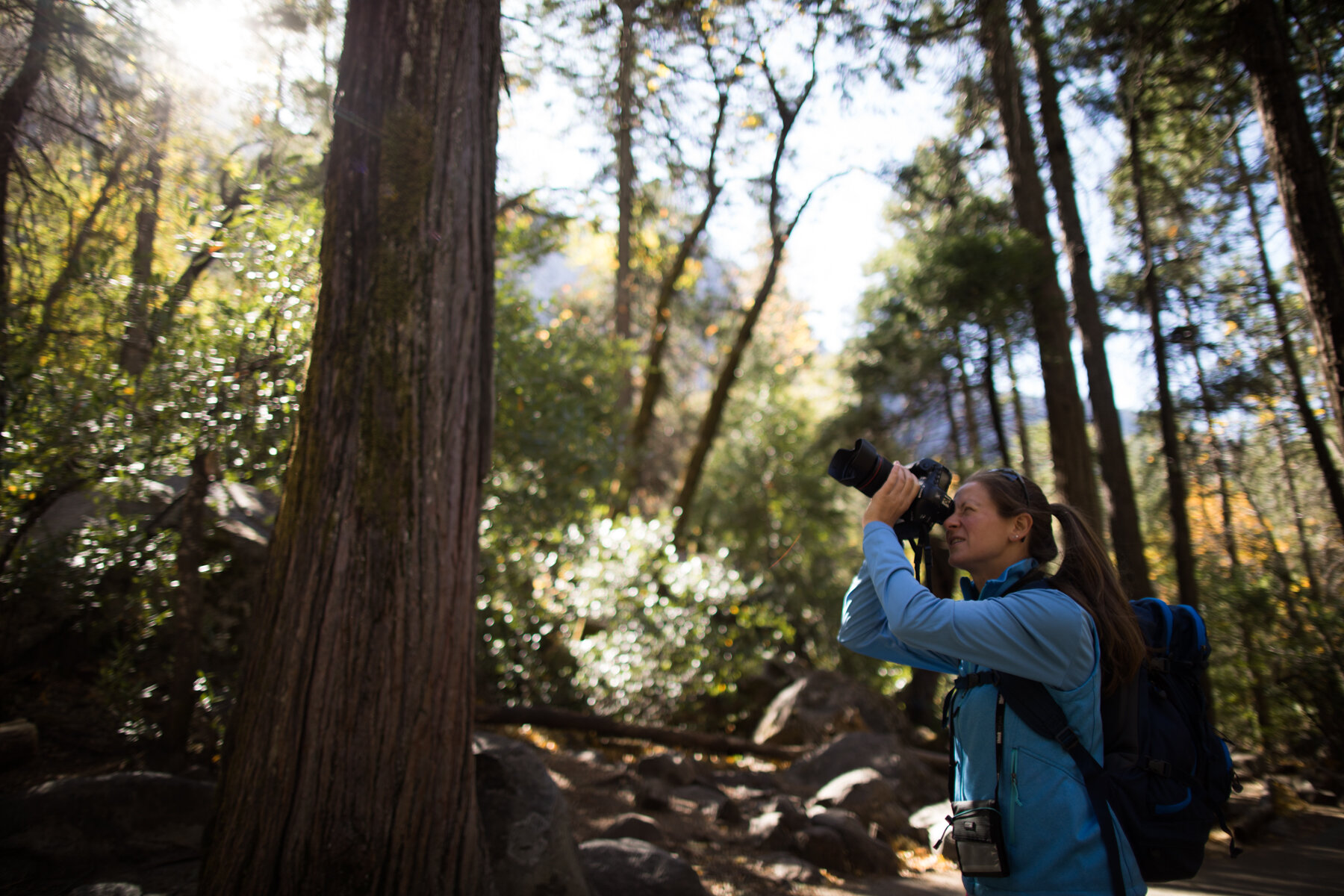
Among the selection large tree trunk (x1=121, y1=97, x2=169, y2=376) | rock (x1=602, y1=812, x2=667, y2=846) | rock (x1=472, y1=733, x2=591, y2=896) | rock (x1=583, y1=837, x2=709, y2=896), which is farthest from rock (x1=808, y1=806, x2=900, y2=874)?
large tree trunk (x1=121, y1=97, x2=169, y2=376)

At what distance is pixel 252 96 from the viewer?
840 centimetres

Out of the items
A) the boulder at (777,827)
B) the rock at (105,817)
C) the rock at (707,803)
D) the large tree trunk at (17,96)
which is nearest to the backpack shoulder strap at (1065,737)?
the rock at (105,817)

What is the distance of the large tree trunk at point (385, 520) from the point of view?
2.96m

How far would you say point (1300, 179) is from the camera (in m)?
6.27

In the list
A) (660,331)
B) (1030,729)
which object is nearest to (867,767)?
(1030,729)

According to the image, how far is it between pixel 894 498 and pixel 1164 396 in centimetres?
1081

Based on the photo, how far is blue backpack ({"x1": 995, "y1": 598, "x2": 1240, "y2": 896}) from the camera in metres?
1.78

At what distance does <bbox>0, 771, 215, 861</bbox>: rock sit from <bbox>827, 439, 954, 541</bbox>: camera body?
132 inches

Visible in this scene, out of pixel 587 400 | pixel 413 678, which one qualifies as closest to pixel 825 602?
pixel 587 400

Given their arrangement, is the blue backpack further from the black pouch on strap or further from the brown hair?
the black pouch on strap

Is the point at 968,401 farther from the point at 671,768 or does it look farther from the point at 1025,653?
the point at 1025,653

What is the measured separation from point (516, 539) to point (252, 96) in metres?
5.63

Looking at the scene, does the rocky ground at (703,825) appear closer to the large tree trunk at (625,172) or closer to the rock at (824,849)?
the rock at (824,849)

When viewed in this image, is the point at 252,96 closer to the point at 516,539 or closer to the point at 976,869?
the point at 516,539
